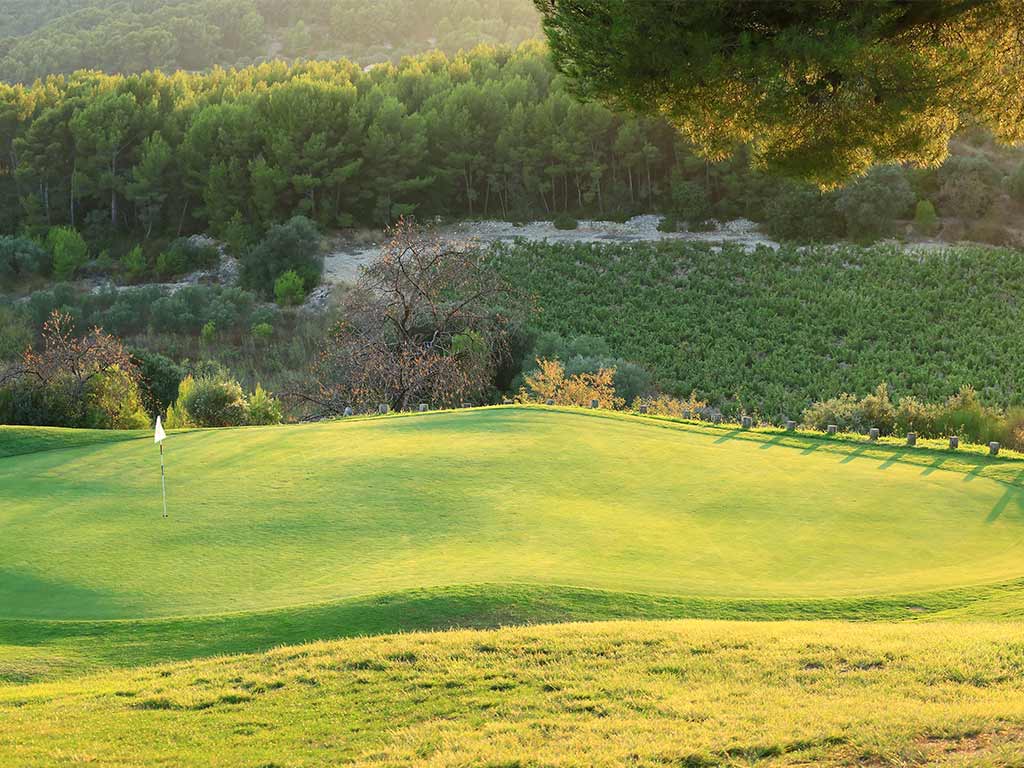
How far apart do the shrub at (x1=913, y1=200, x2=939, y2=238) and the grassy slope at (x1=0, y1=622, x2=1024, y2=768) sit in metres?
53.3

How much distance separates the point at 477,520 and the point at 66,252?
51.8 m

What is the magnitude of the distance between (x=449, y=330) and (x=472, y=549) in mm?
18926

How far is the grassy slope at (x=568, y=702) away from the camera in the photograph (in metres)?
5.54

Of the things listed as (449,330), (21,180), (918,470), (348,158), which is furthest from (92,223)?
(918,470)

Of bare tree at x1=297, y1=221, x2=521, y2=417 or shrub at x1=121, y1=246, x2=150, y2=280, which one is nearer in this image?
bare tree at x1=297, y1=221, x2=521, y2=417

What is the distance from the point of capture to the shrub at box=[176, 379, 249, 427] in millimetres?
20750

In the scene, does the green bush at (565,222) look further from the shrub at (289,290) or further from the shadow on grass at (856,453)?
the shadow on grass at (856,453)

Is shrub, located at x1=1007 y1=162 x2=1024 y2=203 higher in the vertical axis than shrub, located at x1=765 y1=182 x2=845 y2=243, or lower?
higher

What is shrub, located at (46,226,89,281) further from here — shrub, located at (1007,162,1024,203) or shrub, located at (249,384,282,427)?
shrub, located at (1007,162,1024,203)

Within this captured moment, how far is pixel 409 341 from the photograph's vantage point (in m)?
24.6

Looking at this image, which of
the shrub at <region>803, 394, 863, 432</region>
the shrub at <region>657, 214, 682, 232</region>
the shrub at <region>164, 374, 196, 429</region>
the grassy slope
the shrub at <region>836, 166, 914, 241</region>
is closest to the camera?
the grassy slope

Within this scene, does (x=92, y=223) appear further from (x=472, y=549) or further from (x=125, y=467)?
(x=472, y=549)

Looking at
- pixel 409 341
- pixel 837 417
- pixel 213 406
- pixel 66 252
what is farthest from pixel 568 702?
pixel 66 252

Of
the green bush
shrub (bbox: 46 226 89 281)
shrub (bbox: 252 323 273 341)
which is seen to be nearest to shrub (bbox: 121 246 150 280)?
shrub (bbox: 46 226 89 281)
